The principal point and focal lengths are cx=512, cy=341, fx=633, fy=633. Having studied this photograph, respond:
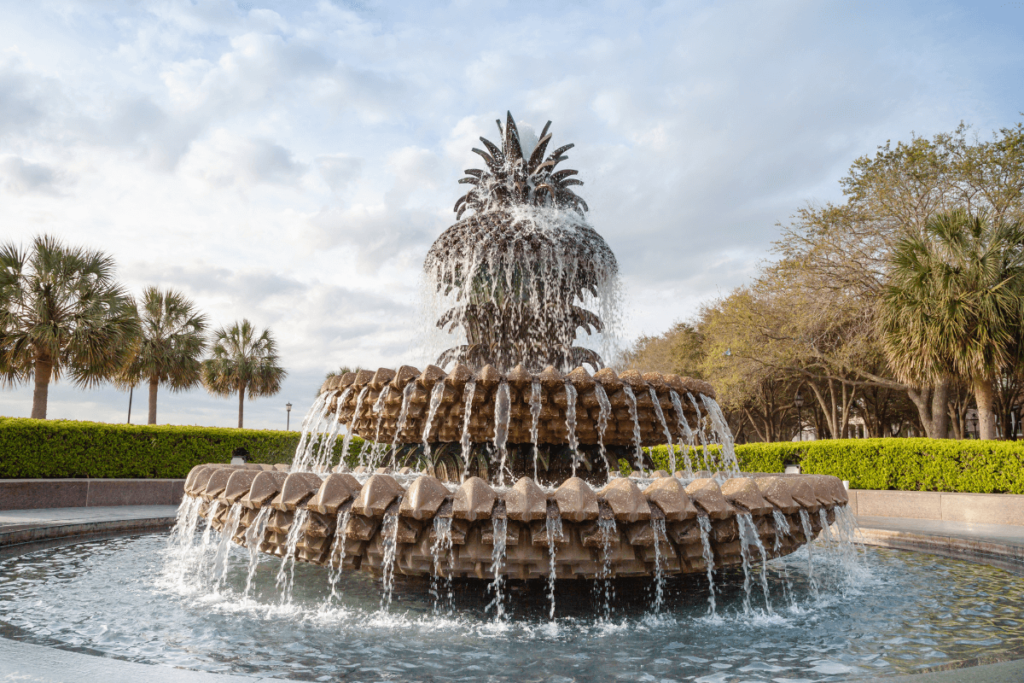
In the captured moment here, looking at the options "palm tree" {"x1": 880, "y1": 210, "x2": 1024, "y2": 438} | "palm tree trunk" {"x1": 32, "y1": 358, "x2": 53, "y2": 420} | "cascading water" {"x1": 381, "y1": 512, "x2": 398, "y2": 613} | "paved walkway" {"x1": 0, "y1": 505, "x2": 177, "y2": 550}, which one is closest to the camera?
"cascading water" {"x1": 381, "y1": 512, "x2": 398, "y2": 613}

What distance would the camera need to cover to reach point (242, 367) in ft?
112

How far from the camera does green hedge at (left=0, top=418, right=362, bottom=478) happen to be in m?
11.4

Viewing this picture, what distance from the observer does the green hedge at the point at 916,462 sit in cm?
1152

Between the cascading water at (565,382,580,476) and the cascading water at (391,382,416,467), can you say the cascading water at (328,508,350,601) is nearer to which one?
the cascading water at (391,382,416,467)

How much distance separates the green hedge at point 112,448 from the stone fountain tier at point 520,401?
913 cm

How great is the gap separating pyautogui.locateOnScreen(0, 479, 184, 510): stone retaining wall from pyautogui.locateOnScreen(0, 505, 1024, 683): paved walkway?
0.46m

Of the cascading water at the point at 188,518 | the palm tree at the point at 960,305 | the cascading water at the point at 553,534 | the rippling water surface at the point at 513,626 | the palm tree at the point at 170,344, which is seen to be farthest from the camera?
the palm tree at the point at 170,344

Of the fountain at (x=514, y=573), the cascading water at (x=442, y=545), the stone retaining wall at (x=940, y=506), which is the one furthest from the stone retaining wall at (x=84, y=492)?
the stone retaining wall at (x=940, y=506)

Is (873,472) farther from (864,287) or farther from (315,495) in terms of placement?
(315,495)

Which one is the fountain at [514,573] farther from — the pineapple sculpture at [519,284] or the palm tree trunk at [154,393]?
the palm tree trunk at [154,393]

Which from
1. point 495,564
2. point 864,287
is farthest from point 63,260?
point 864,287

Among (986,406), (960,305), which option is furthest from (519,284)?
(986,406)

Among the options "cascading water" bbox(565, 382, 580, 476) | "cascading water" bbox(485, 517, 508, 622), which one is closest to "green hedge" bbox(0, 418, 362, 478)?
"cascading water" bbox(565, 382, 580, 476)

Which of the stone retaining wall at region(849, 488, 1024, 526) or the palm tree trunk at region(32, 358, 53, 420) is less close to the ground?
the palm tree trunk at region(32, 358, 53, 420)
